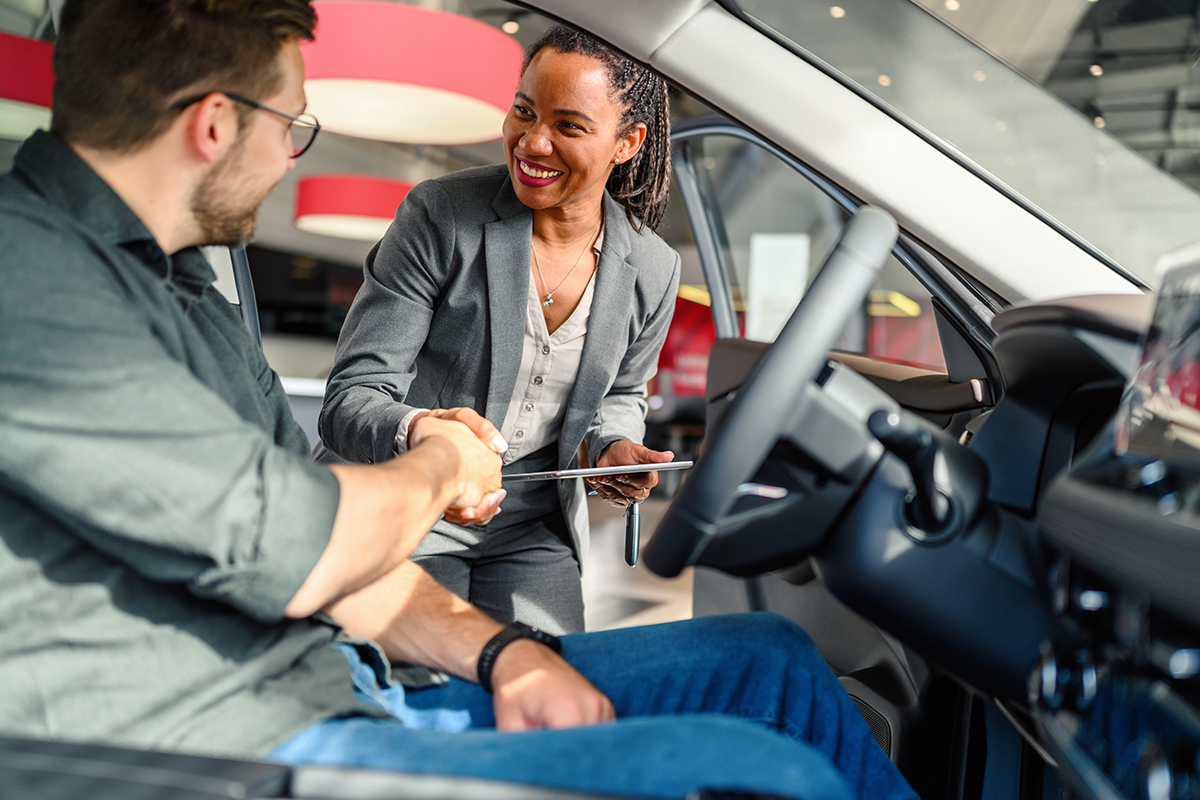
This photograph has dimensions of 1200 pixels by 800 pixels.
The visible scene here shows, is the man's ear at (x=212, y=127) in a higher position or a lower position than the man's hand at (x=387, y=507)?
higher

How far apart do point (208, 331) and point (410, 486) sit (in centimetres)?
31

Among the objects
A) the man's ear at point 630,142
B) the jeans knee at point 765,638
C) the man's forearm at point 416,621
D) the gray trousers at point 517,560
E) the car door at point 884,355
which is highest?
the man's ear at point 630,142

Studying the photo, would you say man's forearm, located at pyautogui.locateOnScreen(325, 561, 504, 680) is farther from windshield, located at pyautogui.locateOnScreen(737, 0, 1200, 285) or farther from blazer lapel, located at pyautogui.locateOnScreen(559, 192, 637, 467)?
windshield, located at pyautogui.locateOnScreen(737, 0, 1200, 285)

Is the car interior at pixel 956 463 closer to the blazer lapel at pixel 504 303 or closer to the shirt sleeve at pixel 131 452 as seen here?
the shirt sleeve at pixel 131 452

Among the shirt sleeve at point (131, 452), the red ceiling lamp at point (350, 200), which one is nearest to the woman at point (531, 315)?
the shirt sleeve at point (131, 452)

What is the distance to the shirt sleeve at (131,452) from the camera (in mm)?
634

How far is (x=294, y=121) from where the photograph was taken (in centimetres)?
92

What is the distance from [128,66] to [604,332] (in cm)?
92

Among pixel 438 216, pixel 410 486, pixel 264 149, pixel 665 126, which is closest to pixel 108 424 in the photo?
pixel 410 486

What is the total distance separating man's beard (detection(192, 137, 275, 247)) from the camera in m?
0.85

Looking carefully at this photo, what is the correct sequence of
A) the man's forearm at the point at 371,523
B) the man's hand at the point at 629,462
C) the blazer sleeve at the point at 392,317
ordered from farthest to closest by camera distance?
the man's hand at the point at 629,462 < the blazer sleeve at the point at 392,317 < the man's forearm at the point at 371,523

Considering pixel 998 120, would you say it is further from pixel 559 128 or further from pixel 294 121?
pixel 294 121

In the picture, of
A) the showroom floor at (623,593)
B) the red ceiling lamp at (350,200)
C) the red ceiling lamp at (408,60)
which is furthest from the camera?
the red ceiling lamp at (350,200)

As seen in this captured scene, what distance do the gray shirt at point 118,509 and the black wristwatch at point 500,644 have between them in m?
0.22
